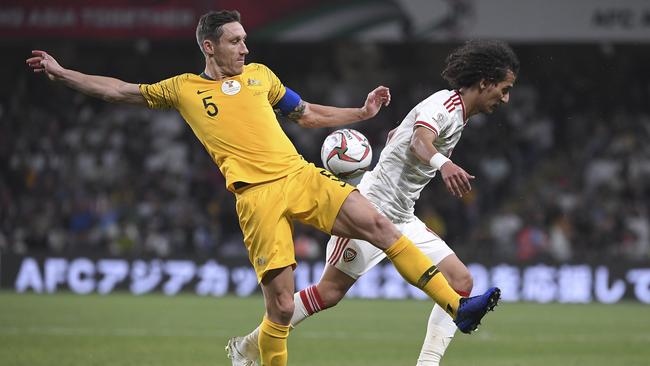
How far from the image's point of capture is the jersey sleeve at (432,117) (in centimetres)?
648

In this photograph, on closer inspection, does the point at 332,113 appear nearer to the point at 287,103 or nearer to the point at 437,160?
the point at 287,103

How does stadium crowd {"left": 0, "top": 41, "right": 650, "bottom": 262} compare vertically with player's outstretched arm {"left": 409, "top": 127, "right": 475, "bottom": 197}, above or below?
above

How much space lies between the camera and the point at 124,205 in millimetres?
19531

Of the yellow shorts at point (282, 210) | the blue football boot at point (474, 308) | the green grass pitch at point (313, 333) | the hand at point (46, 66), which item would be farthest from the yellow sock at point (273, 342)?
the green grass pitch at point (313, 333)

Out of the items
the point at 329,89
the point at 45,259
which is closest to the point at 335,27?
the point at 329,89

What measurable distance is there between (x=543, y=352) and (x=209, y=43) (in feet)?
16.6

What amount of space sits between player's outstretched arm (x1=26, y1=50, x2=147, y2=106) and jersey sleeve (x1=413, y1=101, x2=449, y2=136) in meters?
1.67

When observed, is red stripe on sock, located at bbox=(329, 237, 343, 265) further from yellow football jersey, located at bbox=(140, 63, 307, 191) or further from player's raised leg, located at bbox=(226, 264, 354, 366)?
yellow football jersey, located at bbox=(140, 63, 307, 191)

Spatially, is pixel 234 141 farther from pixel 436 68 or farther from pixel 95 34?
pixel 436 68

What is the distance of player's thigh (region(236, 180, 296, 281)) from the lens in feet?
20.2

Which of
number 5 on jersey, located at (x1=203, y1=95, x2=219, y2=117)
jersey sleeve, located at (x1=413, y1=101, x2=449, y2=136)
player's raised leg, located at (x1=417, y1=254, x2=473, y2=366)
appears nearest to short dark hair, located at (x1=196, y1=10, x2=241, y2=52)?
number 5 on jersey, located at (x1=203, y1=95, x2=219, y2=117)

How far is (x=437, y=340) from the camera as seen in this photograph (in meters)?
6.84

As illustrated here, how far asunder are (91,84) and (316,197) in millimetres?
1499

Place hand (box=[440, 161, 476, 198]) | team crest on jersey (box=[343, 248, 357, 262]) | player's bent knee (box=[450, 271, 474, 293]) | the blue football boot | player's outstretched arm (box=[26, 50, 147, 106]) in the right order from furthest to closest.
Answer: team crest on jersey (box=[343, 248, 357, 262]) → player's bent knee (box=[450, 271, 474, 293]) → player's outstretched arm (box=[26, 50, 147, 106]) → hand (box=[440, 161, 476, 198]) → the blue football boot
